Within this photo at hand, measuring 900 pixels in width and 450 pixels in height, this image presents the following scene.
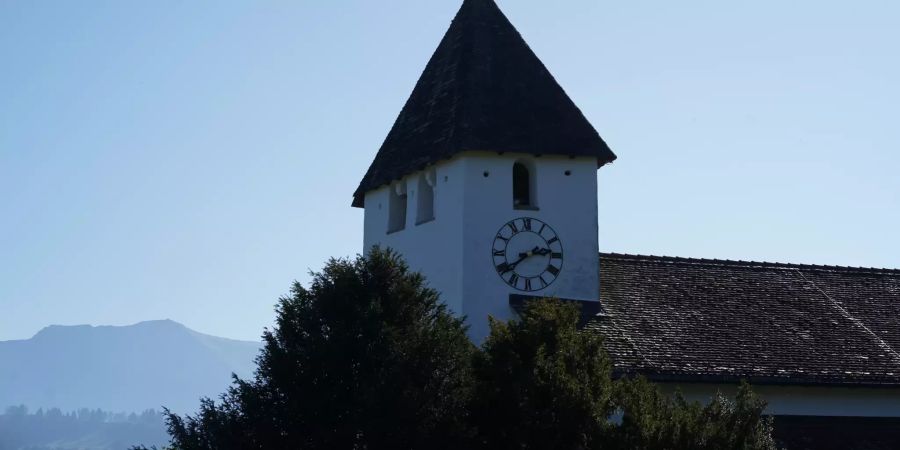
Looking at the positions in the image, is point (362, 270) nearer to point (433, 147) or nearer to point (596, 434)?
point (596, 434)

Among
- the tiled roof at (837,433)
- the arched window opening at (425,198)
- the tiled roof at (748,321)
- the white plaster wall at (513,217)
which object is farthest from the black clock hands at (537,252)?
the tiled roof at (837,433)

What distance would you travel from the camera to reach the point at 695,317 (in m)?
25.9

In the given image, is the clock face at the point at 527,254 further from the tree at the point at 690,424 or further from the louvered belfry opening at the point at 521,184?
the tree at the point at 690,424

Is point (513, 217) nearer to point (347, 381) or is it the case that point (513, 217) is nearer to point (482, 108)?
point (482, 108)

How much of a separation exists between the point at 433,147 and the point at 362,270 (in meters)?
7.36

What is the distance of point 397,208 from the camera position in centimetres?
2814

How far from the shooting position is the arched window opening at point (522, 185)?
1026 inches

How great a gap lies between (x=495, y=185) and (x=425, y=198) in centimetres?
213

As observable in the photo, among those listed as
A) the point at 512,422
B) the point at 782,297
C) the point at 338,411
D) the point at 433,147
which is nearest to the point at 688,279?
the point at 782,297

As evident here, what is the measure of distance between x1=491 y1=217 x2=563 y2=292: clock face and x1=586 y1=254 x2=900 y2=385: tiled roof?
1.34 m

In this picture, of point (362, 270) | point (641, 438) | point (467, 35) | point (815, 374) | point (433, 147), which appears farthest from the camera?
point (467, 35)

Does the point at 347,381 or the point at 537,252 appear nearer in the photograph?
the point at 347,381

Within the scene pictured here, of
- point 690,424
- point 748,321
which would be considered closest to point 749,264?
point 748,321

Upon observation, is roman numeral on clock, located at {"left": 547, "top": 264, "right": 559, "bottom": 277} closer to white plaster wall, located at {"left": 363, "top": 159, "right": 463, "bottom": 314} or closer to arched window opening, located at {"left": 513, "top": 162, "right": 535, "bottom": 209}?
arched window opening, located at {"left": 513, "top": 162, "right": 535, "bottom": 209}
